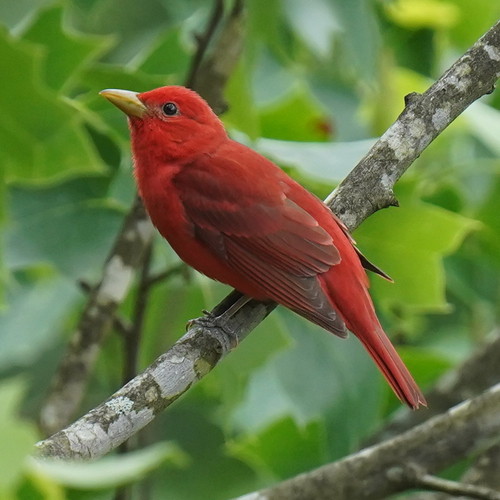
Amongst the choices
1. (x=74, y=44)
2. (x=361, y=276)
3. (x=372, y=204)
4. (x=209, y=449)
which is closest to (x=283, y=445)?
(x=209, y=449)

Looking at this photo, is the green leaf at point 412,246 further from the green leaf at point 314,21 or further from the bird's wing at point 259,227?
the green leaf at point 314,21

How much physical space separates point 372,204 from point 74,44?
100cm

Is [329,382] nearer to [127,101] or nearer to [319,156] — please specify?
[319,156]

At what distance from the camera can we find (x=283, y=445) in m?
3.80

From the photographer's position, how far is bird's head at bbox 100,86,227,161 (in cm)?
346

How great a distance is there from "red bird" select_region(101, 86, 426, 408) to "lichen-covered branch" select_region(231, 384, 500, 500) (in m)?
0.17

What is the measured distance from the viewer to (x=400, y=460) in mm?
2775

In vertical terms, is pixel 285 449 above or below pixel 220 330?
below

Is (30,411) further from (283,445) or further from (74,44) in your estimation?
(74,44)

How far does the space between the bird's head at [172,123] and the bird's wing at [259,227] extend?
13 cm

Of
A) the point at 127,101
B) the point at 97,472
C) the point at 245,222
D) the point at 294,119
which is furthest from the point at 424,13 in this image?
the point at 97,472

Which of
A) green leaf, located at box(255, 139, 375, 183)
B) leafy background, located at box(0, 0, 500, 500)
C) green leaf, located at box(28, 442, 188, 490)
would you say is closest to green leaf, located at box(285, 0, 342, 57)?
leafy background, located at box(0, 0, 500, 500)

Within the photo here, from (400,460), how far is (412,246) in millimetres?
928

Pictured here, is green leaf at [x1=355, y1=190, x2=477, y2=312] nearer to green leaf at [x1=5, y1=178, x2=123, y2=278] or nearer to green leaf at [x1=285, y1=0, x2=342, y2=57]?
green leaf at [x1=285, y1=0, x2=342, y2=57]
